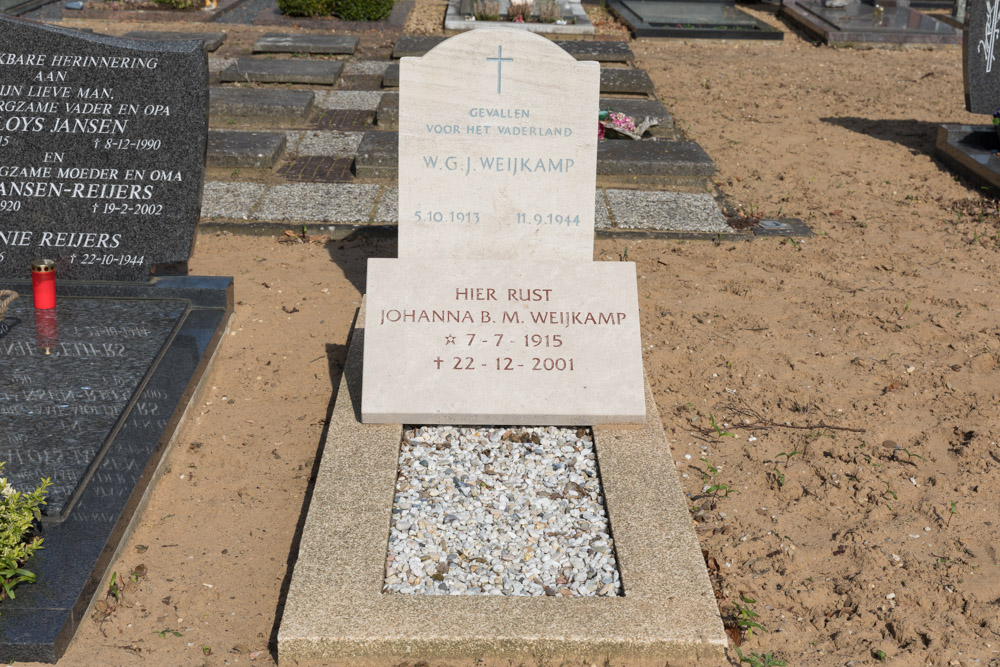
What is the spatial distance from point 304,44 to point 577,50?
3.37 meters

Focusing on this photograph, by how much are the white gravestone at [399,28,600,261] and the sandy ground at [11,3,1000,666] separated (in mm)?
820

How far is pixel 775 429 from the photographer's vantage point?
4680mm

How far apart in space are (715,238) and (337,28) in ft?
28.7

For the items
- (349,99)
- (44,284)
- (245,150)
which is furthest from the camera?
(349,99)

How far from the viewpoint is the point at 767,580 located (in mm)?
Result: 3662

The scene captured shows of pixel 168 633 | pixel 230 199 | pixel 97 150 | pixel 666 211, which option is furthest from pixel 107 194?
pixel 666 211

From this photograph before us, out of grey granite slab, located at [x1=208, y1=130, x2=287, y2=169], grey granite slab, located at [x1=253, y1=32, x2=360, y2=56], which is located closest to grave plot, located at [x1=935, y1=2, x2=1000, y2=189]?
grey granite slab, located at [x1=208, y1=130, x2=287, y2=169]

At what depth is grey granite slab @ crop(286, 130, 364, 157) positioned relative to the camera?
8617 mm

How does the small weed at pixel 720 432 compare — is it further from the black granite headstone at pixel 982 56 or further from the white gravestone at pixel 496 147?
the black granite headstone at pixel 982 56

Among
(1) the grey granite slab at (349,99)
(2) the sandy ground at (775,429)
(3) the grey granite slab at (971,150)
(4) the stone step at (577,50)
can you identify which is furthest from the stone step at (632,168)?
(4) the stone step at (577,50)

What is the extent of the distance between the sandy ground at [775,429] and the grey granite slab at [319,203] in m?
0.44

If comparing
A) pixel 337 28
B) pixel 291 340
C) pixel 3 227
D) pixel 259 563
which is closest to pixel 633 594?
pixel 259 563

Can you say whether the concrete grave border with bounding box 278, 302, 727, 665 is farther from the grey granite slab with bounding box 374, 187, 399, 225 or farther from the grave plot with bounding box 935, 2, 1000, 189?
the grave plot with bounding box 935, 2, 1000, 189

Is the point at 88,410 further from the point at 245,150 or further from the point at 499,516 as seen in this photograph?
the point at 245,150
